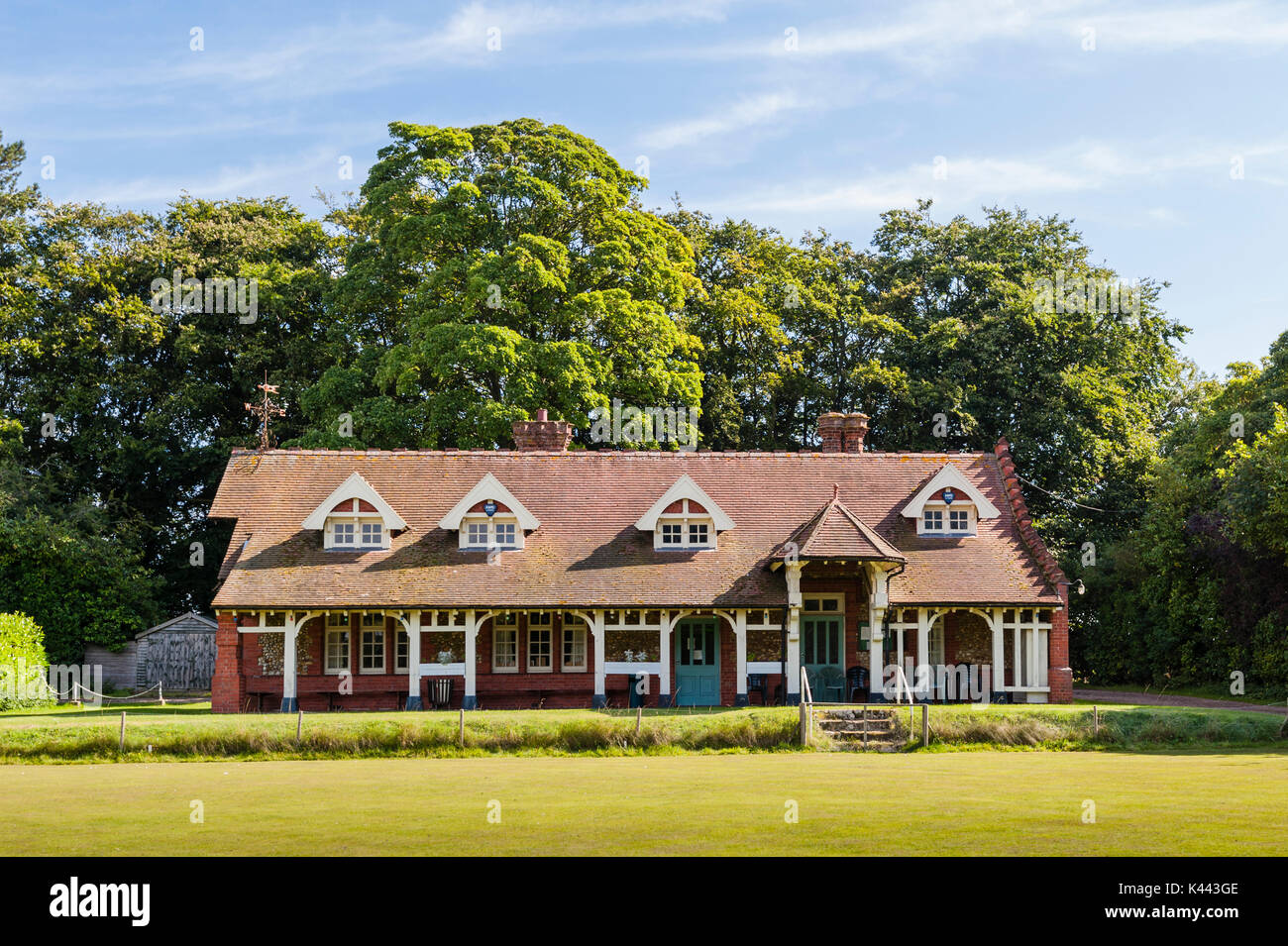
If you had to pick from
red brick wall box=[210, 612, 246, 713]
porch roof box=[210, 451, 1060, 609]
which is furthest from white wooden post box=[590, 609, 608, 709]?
red brick wall box=[210, 612, 246, 713]

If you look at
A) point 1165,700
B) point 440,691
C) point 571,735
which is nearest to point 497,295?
point 440,691

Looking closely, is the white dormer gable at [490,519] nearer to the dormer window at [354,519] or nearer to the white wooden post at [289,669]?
the dormer window at [354,519]

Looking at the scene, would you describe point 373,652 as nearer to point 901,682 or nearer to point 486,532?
point 486,532

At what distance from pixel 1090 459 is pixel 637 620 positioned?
61.7 ft

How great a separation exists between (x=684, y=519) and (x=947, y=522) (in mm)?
6274

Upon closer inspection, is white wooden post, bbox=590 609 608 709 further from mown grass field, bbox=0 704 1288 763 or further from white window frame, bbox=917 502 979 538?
white window frame, bbox=917 502 979 538

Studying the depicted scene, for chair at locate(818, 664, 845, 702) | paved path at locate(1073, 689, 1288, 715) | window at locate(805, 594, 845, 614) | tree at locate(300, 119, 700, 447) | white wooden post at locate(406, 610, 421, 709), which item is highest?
tree at locate(300, 119, 700, 447)

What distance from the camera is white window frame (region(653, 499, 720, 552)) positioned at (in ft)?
101

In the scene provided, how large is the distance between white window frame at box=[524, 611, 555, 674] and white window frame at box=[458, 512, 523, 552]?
1.63 m

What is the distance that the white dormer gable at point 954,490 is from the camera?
31391 millimetres

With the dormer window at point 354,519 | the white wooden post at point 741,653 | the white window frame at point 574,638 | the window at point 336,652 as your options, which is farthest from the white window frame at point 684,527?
the window at point 336,652

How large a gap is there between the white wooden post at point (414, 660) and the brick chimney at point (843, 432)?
1212 cm

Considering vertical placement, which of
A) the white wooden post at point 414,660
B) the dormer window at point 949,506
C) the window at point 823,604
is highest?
the dormer window at point 949,506
